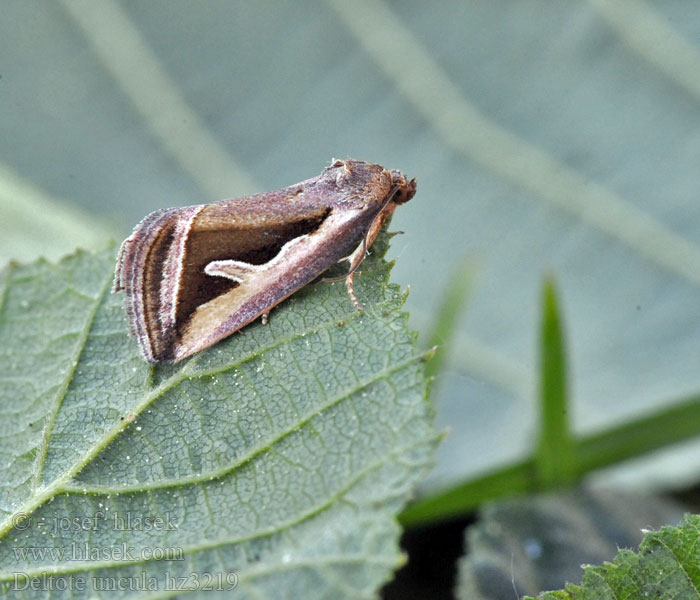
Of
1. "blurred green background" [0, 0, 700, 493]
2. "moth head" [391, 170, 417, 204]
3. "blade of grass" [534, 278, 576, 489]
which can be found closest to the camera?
"moth head" [391, 170, 417, 204]

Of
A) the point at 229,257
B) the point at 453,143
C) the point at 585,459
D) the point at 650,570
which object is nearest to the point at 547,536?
the point at 585,459

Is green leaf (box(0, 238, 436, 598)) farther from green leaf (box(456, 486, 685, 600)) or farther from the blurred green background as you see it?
the blurred green background

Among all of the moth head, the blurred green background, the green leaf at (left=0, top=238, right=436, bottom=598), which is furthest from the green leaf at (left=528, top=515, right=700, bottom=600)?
the blurred green background

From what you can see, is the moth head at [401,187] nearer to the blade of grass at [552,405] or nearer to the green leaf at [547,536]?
the blade of grass at [552,405]

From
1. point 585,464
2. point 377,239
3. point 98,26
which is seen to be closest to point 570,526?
point 585,464

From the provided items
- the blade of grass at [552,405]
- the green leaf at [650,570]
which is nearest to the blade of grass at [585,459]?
the blade of grass at [552,405]
